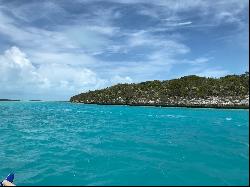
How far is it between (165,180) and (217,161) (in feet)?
27.8

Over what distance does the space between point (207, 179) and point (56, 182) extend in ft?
46.5

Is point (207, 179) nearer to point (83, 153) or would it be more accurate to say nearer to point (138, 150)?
point (138, 150)

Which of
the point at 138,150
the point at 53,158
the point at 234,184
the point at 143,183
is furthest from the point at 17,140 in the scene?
the point at 234,184

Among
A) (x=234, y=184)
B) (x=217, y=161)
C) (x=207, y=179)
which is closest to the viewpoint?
(x=234, y=184)

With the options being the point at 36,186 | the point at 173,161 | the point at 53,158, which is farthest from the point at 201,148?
the point at 36,186

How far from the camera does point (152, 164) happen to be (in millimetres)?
37812

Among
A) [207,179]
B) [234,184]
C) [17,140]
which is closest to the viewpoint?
[234,184]

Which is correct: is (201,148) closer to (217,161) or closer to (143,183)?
(217,161)

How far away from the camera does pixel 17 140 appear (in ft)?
210

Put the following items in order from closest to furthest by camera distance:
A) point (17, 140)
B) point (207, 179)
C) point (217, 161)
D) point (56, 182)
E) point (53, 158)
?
point (207, 179) → point (56, 182) → point (217, 161) → point (53, 158) → point (17, 140)

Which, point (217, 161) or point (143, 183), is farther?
point (217, 161)

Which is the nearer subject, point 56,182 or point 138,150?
point 56,182

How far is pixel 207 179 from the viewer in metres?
30.7

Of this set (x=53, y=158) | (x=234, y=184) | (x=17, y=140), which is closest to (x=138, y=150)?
(x=53, y=158)
